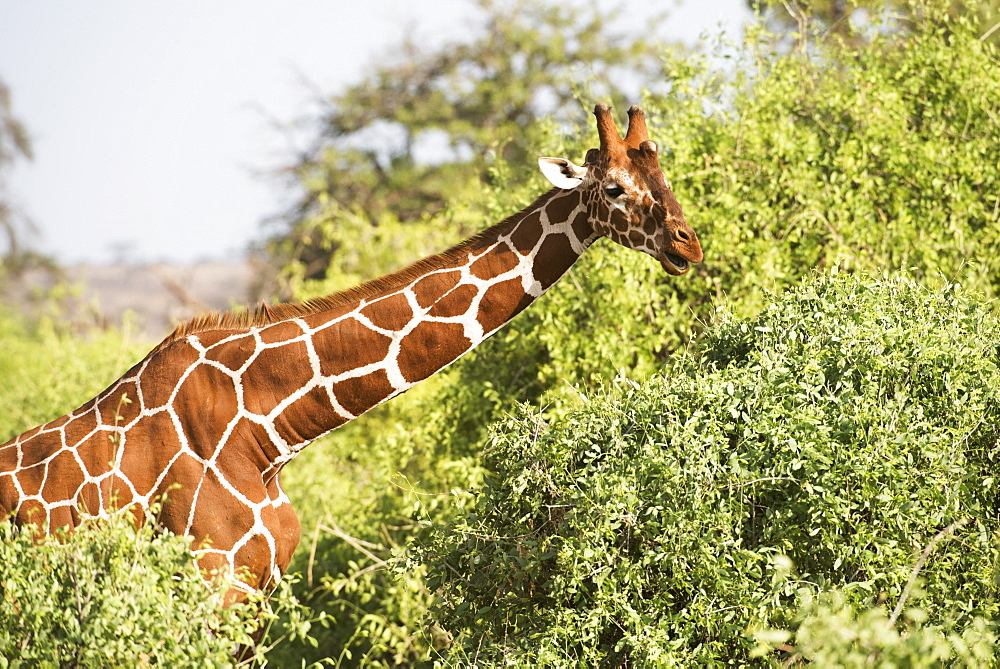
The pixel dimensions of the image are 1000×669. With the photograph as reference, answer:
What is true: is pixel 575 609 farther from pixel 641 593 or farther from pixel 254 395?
pixel 254 395

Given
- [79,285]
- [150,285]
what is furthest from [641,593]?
[150,285]

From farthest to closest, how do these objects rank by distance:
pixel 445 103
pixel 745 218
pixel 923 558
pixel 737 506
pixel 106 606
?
pixel 445 103 → pixel 745 218 → pixel 737 506 → pixel 923 558 → pixel 106 606

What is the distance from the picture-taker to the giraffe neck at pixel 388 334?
5789mm

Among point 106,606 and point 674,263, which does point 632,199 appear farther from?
point 106,606

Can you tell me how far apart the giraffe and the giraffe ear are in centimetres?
1

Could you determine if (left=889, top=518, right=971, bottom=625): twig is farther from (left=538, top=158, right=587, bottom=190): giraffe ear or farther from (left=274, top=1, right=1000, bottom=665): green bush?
(left=274, top=1, right=1000, bottom=665): green bush

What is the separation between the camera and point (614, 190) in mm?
5707

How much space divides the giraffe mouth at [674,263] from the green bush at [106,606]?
2846 millimetres

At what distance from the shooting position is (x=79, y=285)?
19.5 metres

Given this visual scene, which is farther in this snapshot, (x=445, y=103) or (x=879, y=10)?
(x=445, y=103)

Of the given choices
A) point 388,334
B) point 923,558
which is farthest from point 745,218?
point 923,558

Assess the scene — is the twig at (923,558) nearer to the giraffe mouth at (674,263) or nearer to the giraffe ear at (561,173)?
the giraffe mouth at (674,263)

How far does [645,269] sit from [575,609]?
393 cm

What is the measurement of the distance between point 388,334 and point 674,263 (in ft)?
5.42
